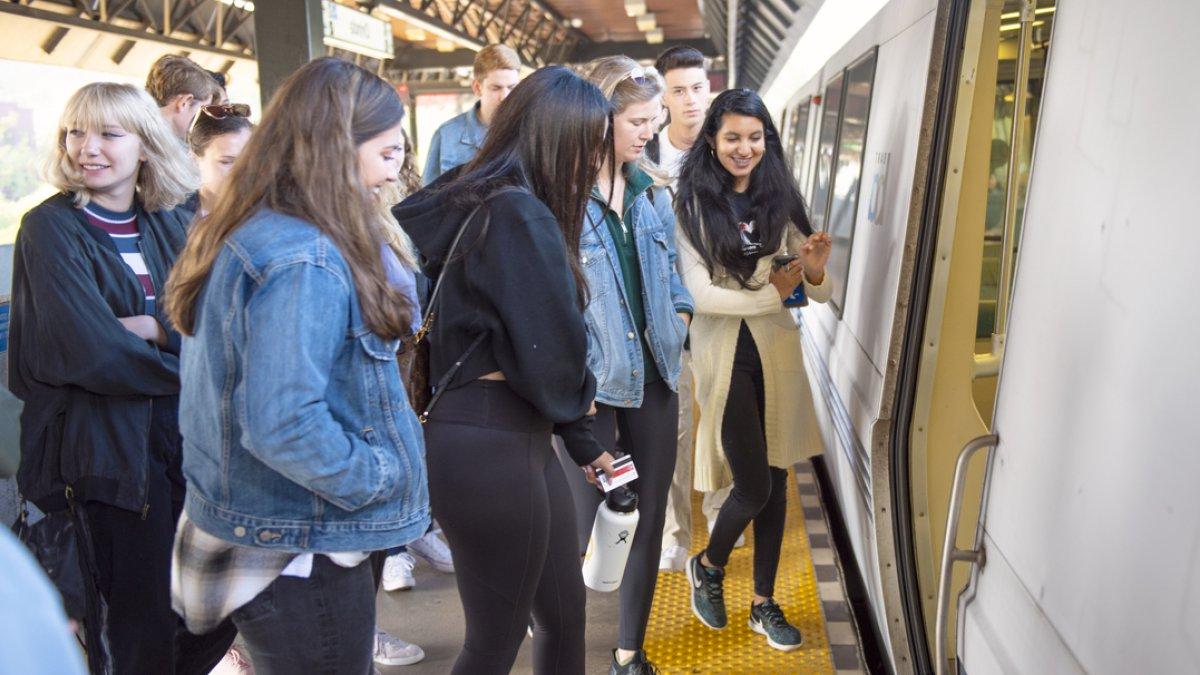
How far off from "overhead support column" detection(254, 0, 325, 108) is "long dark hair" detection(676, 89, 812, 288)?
232 cm

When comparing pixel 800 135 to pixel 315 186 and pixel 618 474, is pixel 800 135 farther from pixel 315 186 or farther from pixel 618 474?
pixel 315 186

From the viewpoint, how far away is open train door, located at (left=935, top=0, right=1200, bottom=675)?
144 centimetres

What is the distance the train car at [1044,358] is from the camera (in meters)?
1.48

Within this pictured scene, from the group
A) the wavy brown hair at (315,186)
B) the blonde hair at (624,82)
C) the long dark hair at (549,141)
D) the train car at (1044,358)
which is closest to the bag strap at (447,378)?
the long dark hair at (549,141)

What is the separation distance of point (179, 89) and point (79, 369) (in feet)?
4.52

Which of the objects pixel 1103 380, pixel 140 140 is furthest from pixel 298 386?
pixel 140 140

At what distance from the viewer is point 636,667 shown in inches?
131

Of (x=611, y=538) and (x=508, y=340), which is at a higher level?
(x=508, y=340)

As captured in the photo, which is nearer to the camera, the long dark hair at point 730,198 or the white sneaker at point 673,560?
the long dark hair at point 730,198

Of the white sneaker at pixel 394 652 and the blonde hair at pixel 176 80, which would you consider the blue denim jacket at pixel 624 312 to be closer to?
the white sneaker at pixel 394 652

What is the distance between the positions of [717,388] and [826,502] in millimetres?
2348

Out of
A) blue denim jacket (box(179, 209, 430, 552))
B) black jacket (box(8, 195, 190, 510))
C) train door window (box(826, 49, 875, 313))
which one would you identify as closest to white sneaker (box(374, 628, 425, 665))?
black jacket (box(8, 195, 190, 510))

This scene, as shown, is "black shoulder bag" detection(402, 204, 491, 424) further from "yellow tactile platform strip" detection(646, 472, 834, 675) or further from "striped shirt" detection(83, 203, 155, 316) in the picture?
"yellow tactile platform strip" detection(646, 472, 834, 675)

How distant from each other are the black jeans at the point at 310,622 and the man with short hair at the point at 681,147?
2421 mm
